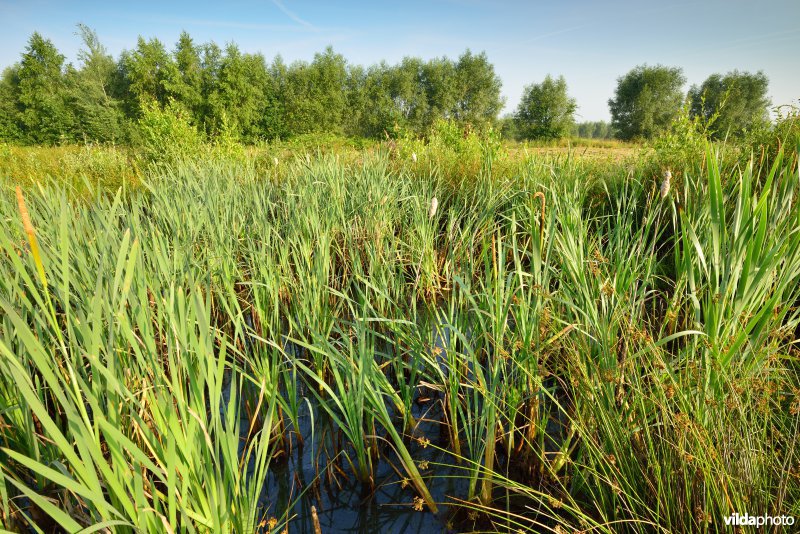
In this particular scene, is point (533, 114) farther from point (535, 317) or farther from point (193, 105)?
point (535, 317)

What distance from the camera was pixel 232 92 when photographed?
117 ft

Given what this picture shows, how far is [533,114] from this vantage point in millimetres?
47406

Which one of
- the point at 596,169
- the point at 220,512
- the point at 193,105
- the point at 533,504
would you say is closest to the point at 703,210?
the point at 533,504

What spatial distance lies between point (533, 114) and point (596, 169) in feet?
157

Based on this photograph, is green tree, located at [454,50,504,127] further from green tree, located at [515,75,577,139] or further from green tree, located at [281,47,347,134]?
green tree, located at [281,47,347,134]

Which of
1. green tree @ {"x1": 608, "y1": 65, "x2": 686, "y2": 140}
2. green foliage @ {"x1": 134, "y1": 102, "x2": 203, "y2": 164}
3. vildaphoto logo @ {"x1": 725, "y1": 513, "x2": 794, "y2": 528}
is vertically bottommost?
vildaphoto logo @ {"x1": 725, "y1": 513, "x2": 794, "y2": 528}

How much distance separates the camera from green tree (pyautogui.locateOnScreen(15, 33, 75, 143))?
34.4m

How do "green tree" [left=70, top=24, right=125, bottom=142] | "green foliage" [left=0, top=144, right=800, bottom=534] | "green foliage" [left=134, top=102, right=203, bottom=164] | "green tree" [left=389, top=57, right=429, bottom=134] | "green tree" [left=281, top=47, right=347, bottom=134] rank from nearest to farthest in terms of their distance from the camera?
"green foliage" [left=0, top=144, right=800, bottom=534] → "green foliage" [left=134, top=102, right=203, bottom=164] → "green tree" [left=70, top=24, right=125, bottom=142] → "green tree" [left=281, top=47, right=347, bottom=134] → "green tree" [left=389, top=57, right=429, bottom=134]

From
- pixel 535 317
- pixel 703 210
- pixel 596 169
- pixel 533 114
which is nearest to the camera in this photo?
pixel 535 317

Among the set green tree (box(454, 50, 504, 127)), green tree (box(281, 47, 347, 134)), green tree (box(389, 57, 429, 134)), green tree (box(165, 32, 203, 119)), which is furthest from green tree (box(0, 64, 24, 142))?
green tree (box(454, 50, 504, 127))

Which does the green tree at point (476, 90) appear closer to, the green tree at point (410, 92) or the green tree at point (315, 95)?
the green tree at point (410, 92)

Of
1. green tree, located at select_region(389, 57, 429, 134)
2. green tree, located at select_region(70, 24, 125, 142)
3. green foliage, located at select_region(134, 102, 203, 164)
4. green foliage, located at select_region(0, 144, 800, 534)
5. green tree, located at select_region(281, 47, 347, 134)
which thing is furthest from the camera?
green tree, located at select_region(389, 57, 429, 134)

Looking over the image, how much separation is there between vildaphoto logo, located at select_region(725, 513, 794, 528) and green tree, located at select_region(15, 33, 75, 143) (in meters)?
45.4

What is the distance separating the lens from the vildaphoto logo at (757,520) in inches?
37.7
